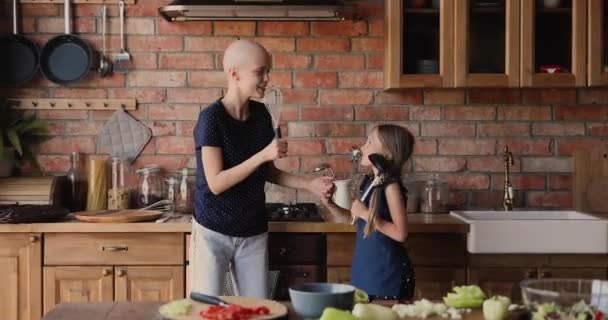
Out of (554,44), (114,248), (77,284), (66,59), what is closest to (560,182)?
(554,44)

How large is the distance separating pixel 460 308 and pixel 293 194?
2.27 m

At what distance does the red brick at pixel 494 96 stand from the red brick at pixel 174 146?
1.39 meters

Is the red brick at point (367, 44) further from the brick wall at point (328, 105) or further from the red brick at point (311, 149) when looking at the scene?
the red brick at point (311, 149)

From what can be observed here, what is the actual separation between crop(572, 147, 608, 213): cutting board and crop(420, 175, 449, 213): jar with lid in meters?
0.65

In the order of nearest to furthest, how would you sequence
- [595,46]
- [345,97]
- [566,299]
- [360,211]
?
[566,299]
[360,211]
[595,46]
[345,97]

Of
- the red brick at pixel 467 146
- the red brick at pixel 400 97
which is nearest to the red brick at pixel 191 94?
the red brick at pixel 400 97

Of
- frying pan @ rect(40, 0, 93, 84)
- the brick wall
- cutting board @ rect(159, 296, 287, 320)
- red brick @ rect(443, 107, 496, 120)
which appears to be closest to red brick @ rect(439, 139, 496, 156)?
the brick wall

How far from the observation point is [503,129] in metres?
4.38

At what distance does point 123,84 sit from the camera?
4.32 meters

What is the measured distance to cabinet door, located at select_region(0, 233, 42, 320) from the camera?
3.75 m

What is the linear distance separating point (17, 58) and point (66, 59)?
232 millimetres

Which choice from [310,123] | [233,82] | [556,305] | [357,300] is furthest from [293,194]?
[556,305]

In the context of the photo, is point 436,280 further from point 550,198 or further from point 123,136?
point 123,136

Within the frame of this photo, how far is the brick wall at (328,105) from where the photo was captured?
14.2 ft
